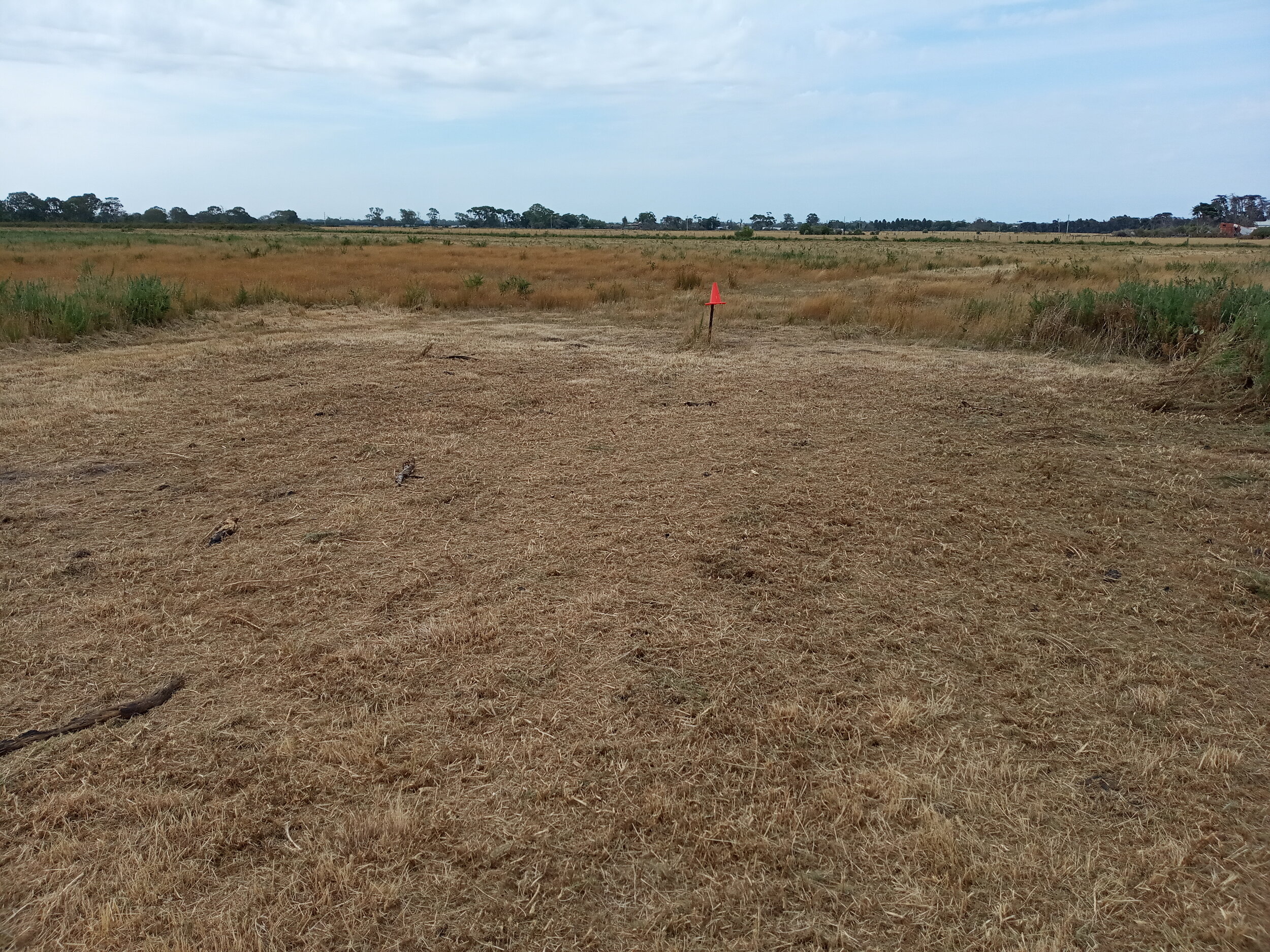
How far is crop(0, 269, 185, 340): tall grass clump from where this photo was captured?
10523 millimetres

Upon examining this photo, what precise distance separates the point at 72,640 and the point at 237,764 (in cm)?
133

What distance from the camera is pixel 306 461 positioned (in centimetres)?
588

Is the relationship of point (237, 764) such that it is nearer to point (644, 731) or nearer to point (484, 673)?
point (484, 673)

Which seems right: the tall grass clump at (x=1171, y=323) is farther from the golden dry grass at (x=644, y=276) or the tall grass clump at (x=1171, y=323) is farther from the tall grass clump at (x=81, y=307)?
the tall grass clump at (x=81, y=307)

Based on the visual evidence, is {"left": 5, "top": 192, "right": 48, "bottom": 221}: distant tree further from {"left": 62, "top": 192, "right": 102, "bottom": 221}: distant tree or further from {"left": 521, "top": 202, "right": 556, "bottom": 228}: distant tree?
{"left": 521, "top": 202, "right": 556, "bottom": 228}: distant tree

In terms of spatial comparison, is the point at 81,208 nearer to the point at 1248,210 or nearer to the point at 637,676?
the point at 637,676

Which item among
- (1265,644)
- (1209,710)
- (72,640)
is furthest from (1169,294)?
(72,640)

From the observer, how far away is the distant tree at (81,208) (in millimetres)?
85250

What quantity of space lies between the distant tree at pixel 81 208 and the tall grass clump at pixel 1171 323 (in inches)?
3933

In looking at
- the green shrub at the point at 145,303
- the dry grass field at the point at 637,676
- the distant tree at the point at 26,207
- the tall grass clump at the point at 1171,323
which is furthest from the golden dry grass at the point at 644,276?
the distant tree at the point at 26,207

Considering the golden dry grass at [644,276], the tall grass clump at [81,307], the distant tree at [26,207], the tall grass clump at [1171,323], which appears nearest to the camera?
the tall grass clump at [1171,323]

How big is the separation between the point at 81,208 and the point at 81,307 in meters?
96.9

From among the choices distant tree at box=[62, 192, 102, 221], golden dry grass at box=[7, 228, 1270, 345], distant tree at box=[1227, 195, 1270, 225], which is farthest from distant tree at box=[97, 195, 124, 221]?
distant tree at box=[1227, 195, 1270, 225]

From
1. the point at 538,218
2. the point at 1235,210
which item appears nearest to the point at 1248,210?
the point at 1235,210
